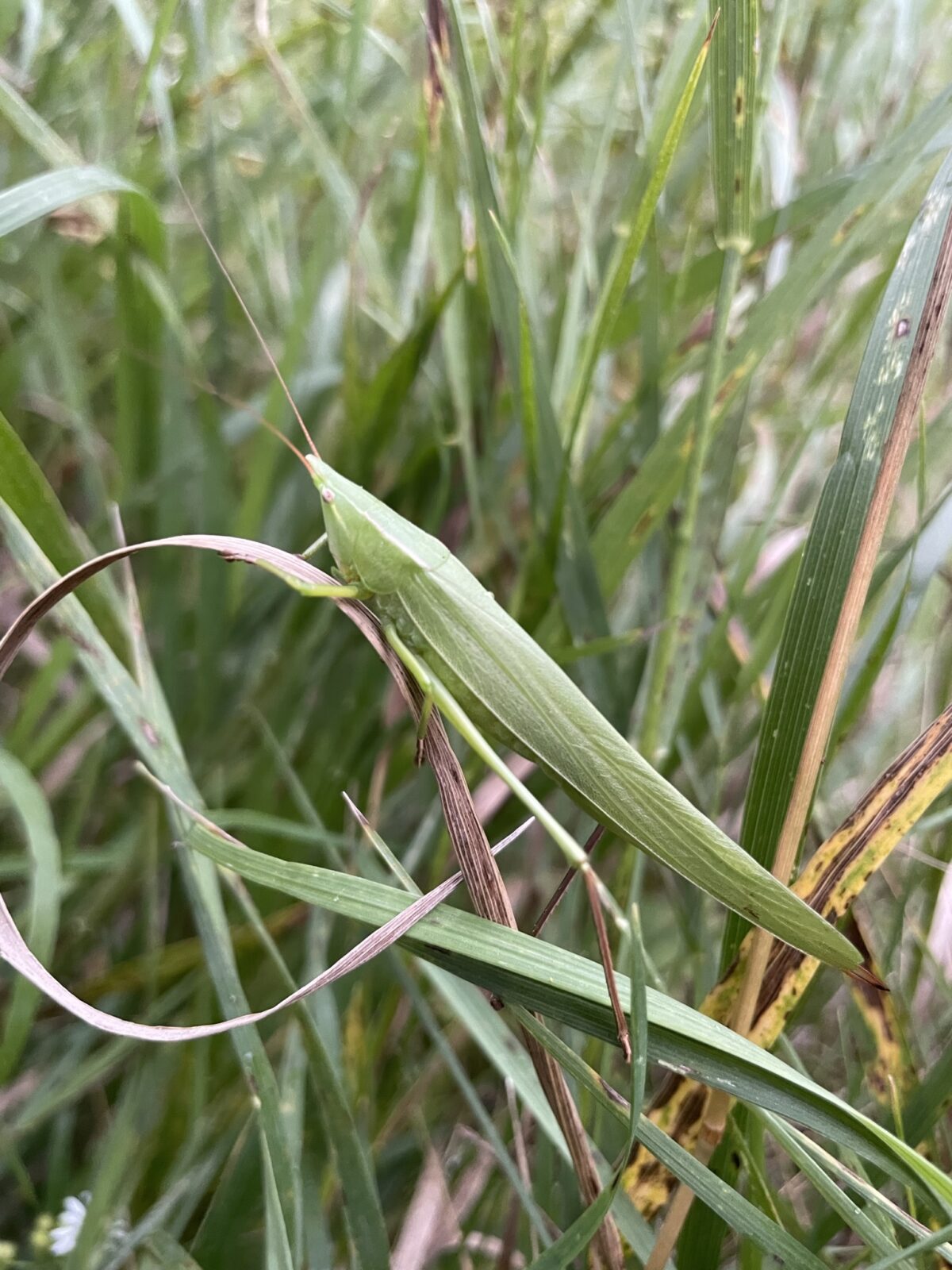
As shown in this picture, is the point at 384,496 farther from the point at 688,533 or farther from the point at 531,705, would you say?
the point at 531,705

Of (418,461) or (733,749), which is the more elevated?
(418,461)

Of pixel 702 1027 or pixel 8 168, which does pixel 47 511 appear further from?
pixel 8 168

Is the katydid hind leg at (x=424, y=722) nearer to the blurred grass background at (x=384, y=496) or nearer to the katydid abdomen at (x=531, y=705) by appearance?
the katydid abdomen at (x=531, y=705)

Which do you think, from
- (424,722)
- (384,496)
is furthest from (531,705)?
(384,496)

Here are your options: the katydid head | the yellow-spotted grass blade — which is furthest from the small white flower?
the katydid head

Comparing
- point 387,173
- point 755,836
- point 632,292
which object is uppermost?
point 387,173

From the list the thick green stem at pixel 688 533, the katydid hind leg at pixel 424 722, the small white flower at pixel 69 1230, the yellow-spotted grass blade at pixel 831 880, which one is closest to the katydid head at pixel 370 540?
the katydid hind leg at pixel 424 722

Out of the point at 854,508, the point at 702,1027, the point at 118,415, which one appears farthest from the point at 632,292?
the point at 702,1027

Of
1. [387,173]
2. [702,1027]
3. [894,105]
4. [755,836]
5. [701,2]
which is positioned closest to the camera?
[702,1027]
